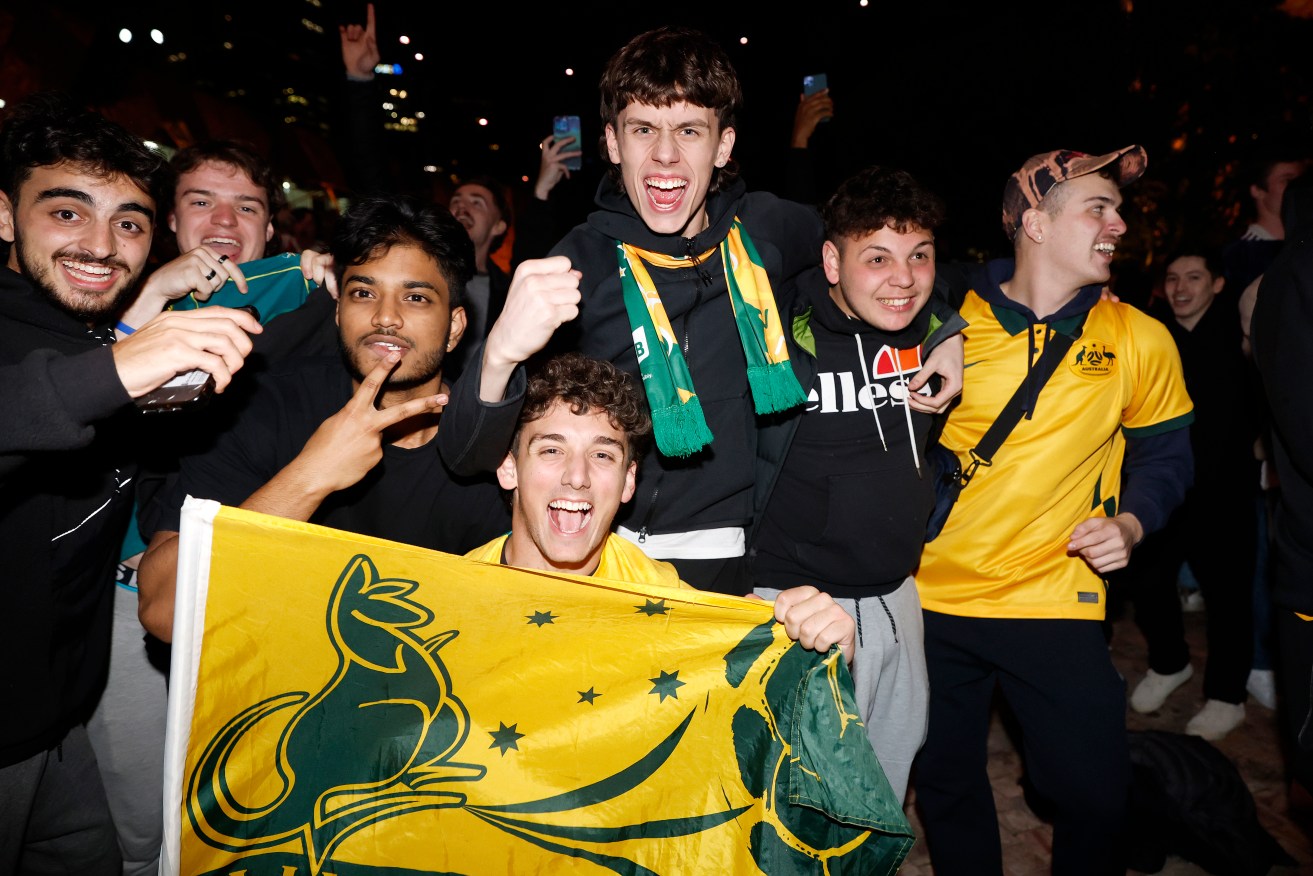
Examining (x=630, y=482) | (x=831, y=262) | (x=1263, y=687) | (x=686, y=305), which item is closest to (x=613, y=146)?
A: (x=686, y=305)

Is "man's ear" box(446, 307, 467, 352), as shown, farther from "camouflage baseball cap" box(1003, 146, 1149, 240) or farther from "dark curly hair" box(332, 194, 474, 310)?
"camouflage baseball cap" box(1003, 146, 1149, 240)

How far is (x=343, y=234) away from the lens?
8.89 ft

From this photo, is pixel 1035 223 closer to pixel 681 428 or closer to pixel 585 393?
pixel 681 428

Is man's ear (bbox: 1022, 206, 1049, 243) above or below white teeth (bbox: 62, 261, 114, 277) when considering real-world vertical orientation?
above

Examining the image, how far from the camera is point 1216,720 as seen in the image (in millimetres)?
4301

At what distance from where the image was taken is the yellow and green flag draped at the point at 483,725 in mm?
1863

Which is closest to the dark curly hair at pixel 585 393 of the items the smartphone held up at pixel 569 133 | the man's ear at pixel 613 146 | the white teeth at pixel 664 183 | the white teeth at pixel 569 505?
the white teeth at pixel 569 505

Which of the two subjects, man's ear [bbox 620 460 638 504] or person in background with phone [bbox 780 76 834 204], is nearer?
man's ear [bbox 620 460 638 504]

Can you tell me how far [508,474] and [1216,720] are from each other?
13.5 ft

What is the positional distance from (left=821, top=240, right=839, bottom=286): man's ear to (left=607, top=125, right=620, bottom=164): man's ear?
0.82m

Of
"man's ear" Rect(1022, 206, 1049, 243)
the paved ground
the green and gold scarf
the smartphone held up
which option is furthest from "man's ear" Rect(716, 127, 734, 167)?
the paved ground

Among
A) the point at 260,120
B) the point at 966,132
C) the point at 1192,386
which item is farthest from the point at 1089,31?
the point at 260,120

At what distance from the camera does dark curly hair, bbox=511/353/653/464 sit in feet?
7.91

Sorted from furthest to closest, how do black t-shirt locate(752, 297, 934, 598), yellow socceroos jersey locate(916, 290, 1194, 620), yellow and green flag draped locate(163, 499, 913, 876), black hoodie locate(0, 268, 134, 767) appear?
yellow socceroos jersey locate(916, 290, 1194, 620) → black t-shirt locate(752, 297, 934, 598) → black hoodie locate(0, 268, 134, 767) → yellow and green flag draped locate(163, 499, 913, 876)
